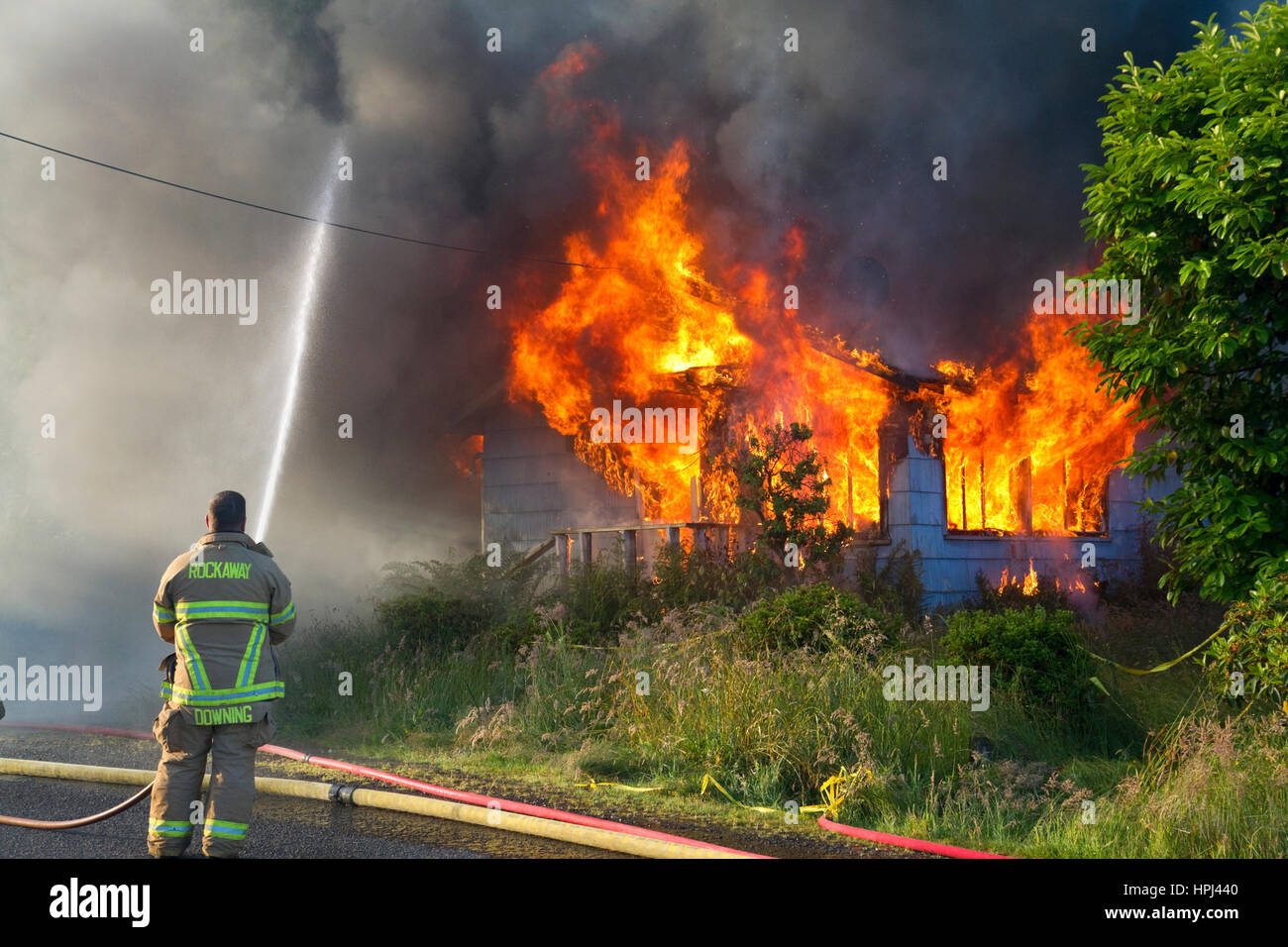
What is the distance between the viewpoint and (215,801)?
223 inches

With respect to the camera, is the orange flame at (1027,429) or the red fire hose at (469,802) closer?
the red fire hose at (469,802)

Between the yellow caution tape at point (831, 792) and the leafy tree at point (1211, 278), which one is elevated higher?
the leafy tree at point (1211, 278)

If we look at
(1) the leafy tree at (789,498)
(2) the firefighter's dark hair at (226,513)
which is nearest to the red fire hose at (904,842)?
(2) the firefighter's dark hair at (226,513)

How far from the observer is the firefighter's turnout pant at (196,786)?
566cm

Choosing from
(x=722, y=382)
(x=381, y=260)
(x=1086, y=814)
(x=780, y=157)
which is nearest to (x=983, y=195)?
(x=780, y=157)

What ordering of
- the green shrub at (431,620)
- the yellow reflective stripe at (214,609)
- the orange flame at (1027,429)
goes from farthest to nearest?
the orange flame at (1027,429)
the green shrub at (431,620)
the yellow reflective stripe at (214,609)

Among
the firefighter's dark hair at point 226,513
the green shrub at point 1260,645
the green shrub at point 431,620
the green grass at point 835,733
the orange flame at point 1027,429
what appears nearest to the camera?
the firefighter's dark hair at point 226,513

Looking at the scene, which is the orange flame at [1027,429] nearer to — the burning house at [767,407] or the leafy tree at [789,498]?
the burning house at [767,407]

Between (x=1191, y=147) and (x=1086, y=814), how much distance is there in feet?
14.9

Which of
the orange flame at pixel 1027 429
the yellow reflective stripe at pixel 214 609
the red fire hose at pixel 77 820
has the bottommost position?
the red fire hose at pixel 77 820

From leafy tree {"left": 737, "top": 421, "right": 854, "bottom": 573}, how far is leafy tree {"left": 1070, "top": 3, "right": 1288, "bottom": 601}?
5.96 metres

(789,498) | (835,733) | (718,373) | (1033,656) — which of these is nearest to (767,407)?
(718,373)

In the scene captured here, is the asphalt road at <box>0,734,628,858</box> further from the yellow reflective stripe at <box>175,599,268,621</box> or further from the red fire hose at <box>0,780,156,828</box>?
the yellow reflective stripe at <box>175,599,268,621</box>

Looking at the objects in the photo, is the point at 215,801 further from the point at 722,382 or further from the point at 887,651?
the point at 722,382
